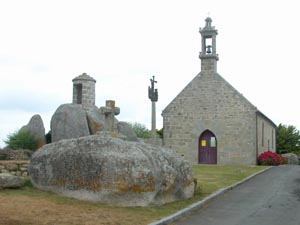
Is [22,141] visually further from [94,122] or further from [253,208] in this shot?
[253,208]

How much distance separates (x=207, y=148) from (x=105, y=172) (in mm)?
23069

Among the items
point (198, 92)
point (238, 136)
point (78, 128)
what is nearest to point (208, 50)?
point (198, 92)

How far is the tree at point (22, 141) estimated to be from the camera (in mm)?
17125

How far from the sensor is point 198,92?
32.3 metres

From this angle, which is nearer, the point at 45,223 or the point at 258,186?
the point at 45,223

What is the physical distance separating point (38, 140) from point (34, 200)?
9.03 metres

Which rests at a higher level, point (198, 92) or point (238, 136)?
point (198, 92)

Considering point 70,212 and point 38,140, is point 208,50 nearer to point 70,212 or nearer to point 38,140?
point 38,140

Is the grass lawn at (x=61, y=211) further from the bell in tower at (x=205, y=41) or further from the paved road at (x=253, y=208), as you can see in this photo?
the bell in tower at (x=205, y=41)

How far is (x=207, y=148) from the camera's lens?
3206 cm

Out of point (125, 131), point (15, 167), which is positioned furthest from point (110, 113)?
point (125, 131)

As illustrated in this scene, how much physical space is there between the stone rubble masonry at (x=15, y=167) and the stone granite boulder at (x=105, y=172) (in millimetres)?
1549

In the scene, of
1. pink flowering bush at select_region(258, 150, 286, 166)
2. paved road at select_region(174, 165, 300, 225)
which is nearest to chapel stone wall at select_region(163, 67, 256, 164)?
pink flowering bush at select_region(258, 150, 286, 166)

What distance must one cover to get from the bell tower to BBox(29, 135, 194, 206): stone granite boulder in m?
22.0
